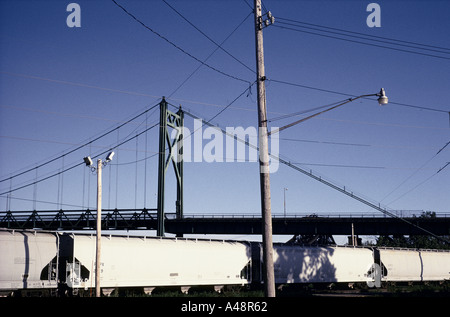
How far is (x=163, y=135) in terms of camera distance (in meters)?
69.6

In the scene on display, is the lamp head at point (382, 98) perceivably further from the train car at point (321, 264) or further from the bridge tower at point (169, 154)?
the bridge tower at point (169, 154)

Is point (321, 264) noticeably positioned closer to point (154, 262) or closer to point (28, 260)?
point (154, 262)

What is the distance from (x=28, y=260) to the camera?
83.9 feet

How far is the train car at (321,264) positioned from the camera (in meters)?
37.7

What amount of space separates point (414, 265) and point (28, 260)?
39.7 meters

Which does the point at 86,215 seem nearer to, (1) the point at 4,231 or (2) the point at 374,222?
(2) the point at 374,222

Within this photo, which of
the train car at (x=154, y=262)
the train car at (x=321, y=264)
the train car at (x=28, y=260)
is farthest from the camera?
the train car at (x=321, y=264)

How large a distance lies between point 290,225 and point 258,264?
48.9 meters

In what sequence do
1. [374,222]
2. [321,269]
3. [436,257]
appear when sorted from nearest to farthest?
[321,269]
[436,257]
[374,222]

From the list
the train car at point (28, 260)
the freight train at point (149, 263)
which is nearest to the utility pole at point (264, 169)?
the freight train at point (149, 263)

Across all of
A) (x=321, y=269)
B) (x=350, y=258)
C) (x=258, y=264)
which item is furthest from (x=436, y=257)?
(x=258, y=264)

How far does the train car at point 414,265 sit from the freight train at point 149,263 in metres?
3.24
